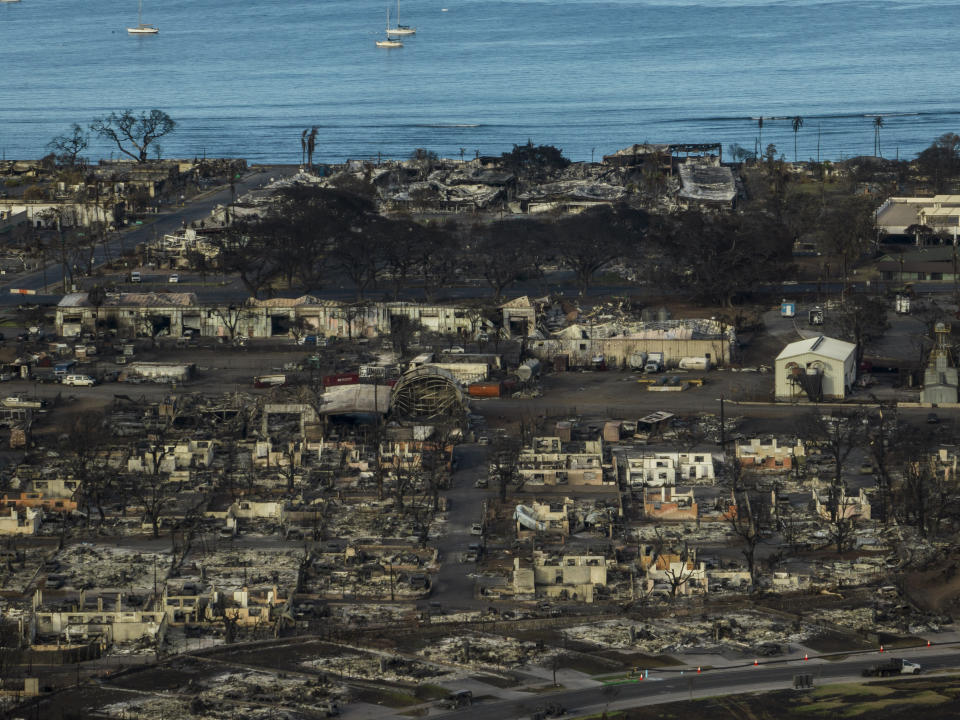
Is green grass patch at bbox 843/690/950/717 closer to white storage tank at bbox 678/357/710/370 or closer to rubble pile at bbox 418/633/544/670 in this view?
rubble pile at bbox 418/633/544/670

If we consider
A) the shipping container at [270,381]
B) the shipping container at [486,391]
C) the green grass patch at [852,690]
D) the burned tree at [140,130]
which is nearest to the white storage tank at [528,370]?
the shipping container at [486,391]

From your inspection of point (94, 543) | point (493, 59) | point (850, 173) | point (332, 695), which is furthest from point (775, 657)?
point (493, 59)

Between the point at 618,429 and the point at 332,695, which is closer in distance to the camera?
the point at 332,695

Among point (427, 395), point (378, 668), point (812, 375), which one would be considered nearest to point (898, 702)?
point (378, 668)

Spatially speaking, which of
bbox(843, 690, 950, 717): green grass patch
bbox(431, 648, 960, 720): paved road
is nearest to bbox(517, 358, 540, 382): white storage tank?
bbox(431, 648, 960, 720): paved road

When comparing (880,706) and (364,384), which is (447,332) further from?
(880,706)

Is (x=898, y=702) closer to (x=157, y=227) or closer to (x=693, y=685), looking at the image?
(x=693, y=685)

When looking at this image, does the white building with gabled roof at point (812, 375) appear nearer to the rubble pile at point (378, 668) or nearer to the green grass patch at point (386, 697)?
the rubble pile at point (378, 668)
